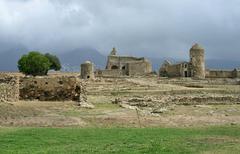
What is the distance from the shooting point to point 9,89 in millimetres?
34156

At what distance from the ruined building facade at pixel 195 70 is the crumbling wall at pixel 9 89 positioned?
207 feet

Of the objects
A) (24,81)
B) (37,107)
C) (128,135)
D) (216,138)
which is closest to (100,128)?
(128,135)

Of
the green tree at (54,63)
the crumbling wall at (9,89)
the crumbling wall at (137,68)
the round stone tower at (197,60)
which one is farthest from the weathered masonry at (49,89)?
the green tree at (54,63)

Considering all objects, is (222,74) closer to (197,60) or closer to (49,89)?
(197,60)

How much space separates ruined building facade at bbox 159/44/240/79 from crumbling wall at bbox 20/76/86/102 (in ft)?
199

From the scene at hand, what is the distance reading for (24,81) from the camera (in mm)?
37781

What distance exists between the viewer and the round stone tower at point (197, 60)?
9800 centimetres

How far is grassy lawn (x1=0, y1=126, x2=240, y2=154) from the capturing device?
18312 mm

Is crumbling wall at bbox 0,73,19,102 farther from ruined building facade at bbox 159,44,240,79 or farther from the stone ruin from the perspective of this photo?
ruined building facade at bbox 159,44,240,79

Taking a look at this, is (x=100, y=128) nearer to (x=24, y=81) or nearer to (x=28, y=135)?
(x=28, y=135)

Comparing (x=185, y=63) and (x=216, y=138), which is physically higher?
(x=185, y=63)

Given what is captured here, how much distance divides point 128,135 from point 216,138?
3605mm

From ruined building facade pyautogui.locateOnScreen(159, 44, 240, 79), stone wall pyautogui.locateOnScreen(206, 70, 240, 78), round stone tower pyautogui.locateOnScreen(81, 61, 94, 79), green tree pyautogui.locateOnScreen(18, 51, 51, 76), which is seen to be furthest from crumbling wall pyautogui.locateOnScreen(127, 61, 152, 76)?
green tree pyautogui.locateOnScreen(18, 51, 51, 76)

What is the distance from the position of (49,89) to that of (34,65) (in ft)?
180
